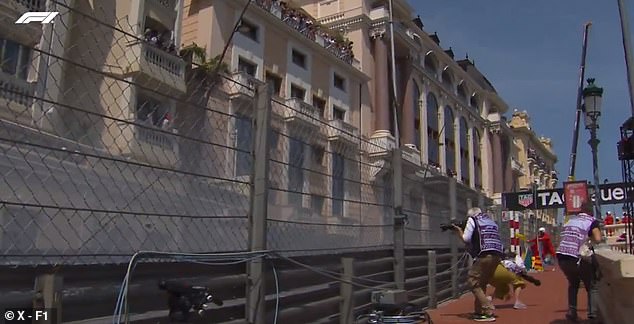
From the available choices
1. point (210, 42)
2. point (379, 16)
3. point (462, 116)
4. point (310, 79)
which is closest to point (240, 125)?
point (210, 42)

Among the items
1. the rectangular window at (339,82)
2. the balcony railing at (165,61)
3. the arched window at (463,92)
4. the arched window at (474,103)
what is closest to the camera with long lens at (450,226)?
the balcony railing at (165,61)

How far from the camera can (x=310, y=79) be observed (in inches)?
1033

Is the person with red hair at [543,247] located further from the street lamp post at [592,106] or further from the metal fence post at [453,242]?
the metal fence post at [453,242]

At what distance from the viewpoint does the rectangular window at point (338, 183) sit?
5453mm

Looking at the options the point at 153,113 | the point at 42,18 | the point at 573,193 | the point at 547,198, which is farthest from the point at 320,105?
the point at 153,113

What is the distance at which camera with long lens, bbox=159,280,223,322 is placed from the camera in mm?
3082

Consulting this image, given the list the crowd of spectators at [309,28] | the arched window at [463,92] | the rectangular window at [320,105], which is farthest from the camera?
the arched window at [463,92]

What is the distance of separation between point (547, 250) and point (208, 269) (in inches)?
779

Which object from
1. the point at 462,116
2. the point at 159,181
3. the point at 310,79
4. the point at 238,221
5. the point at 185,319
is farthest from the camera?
the point at 462,116

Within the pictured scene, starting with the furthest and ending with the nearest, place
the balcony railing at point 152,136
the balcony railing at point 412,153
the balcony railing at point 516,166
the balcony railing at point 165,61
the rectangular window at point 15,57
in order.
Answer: the balcony railing at point 516,166
the balcony railing at point 412,153
the balcony railing at point 165,61
the balcony railing at point 152,136
the rectangular window at point 15,57

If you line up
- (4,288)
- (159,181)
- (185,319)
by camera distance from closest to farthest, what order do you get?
(4,288) < (185,319) < (159,181)

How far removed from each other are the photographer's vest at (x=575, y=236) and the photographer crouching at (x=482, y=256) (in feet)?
2.63

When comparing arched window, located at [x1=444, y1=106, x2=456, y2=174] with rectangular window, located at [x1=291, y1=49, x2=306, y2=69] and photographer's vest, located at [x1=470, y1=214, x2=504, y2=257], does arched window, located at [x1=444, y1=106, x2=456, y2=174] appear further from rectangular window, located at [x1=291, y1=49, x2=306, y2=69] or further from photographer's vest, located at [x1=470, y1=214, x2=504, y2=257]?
photographer's vest, located at [x1=470, y1=214, x2=504, y2=257]

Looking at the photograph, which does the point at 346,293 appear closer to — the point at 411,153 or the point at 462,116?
the point at 411,153
